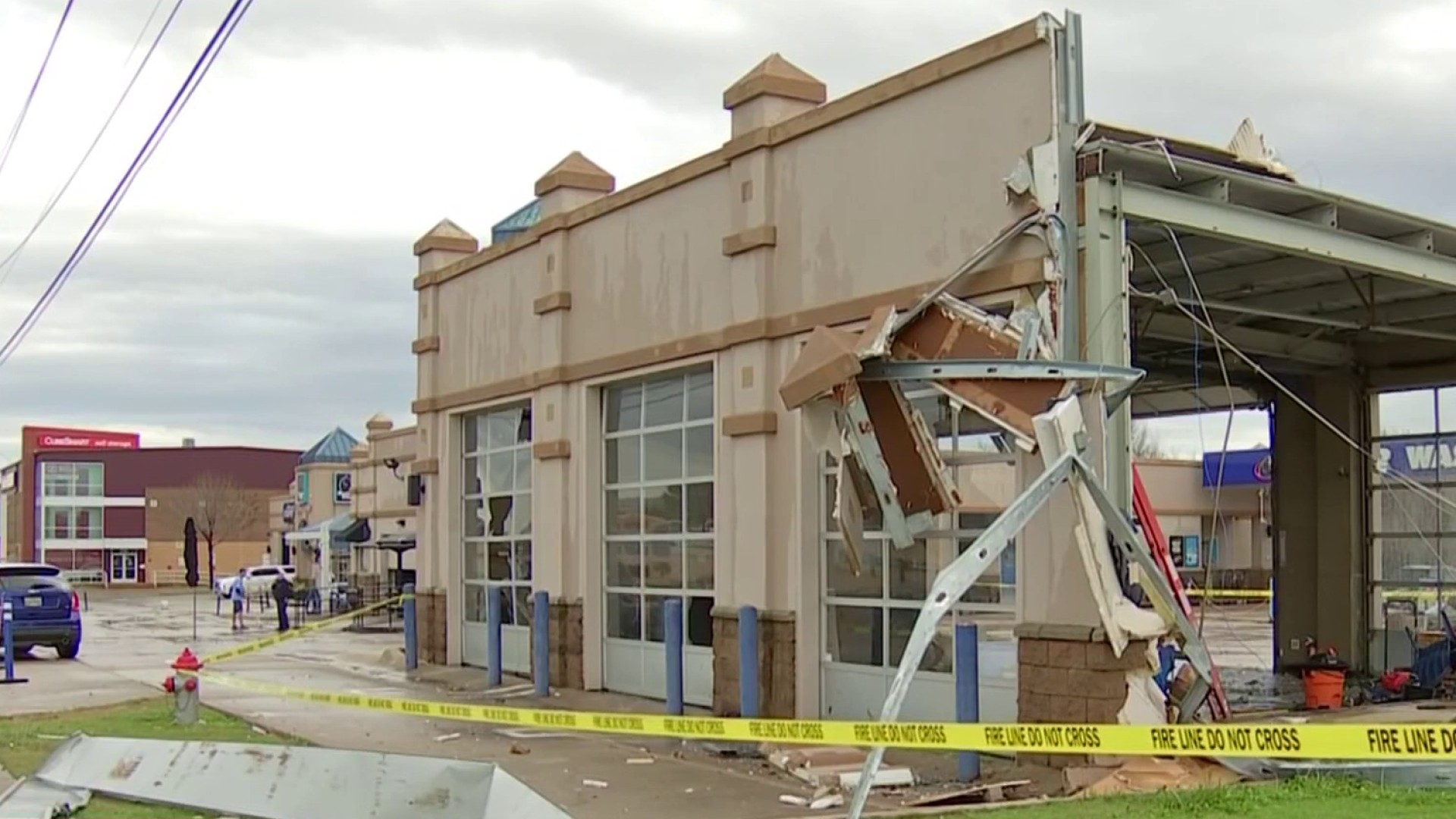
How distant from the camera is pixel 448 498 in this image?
2314cm

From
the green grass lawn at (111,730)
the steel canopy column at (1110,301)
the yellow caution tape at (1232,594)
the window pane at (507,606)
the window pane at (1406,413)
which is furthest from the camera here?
the yellow caution tape at (1232,594)

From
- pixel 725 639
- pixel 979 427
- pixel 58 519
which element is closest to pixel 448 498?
pixel 725 639

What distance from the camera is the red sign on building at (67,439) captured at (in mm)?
106500

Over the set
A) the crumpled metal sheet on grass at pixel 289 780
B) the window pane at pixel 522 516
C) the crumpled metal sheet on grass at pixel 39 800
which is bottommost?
the crumpled metal sheet on grass at pixel 39 800

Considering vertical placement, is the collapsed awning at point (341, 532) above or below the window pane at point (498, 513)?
below

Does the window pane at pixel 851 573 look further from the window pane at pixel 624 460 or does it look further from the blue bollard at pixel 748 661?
the window pane at pixel 624 460

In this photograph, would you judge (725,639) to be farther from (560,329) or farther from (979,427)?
(560,329)

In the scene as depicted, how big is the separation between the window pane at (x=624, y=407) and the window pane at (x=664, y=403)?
0.66 feet

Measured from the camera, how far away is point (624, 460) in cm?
1867

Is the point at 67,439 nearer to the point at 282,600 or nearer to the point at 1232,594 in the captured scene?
the point at 282,600

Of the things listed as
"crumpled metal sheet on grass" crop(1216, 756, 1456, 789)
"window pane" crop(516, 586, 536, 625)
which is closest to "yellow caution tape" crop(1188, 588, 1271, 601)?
"window pane" crop(516, 586, 536, 625)

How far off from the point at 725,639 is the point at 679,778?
10.6ft

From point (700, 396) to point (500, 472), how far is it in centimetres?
594

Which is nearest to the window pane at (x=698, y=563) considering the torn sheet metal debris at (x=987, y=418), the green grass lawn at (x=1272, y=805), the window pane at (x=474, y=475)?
the torn sheet metal debris at (x=987, y=418)
